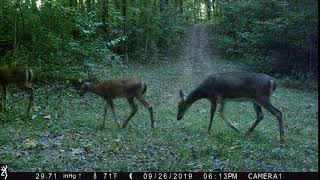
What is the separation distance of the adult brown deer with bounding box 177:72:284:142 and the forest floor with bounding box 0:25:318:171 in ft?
2.08

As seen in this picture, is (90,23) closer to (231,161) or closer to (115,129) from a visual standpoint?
(115,129)

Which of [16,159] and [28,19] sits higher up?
[28,19]

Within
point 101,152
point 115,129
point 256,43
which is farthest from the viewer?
point 256,43

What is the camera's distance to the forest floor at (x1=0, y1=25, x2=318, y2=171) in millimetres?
8445

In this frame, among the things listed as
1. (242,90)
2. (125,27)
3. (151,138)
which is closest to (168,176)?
(151,138)

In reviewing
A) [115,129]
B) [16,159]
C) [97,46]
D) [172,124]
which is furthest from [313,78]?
[16,159]

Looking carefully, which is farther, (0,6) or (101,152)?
(0,6)

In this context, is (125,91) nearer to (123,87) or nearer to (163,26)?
(123,87)

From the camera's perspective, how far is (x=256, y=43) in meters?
24.8

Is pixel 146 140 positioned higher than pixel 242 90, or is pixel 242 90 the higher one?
pixel 242 90

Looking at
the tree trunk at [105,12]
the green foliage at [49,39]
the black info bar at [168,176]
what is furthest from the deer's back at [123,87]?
the tree trunk at [105,12]

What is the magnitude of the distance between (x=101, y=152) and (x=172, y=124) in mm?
3927

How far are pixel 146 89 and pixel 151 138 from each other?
6.78 ft

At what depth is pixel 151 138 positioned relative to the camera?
10.9m
